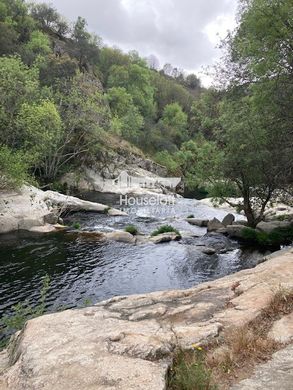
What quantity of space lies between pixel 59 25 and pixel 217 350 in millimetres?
94395

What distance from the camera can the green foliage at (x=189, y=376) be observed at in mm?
4184

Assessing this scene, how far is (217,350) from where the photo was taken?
533 centimetres

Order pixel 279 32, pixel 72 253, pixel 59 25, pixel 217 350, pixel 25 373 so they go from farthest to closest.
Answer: pixel 59 25 → pixel 72 253 → pixel 279 32 → pixel 217 350 → pixel 25 373

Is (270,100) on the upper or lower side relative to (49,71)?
lower

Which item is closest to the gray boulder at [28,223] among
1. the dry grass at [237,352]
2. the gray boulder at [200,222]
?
the gray boulder at [200,222]

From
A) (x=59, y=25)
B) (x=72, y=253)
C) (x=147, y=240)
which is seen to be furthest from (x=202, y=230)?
(x=59, y=25)

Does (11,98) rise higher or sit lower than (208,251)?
higher

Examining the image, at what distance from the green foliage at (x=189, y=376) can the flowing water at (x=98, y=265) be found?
27.6 ft

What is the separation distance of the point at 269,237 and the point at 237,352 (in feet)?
62.9

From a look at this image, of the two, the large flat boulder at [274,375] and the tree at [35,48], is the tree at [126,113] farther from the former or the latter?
the large flat boulder at [274,375]

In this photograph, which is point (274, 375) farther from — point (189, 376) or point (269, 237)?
point (269, 237)

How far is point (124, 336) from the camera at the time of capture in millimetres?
5449

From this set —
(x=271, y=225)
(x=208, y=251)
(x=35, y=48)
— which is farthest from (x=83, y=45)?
(x=208, y=251)

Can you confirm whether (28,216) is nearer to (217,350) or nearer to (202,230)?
(202,230)
